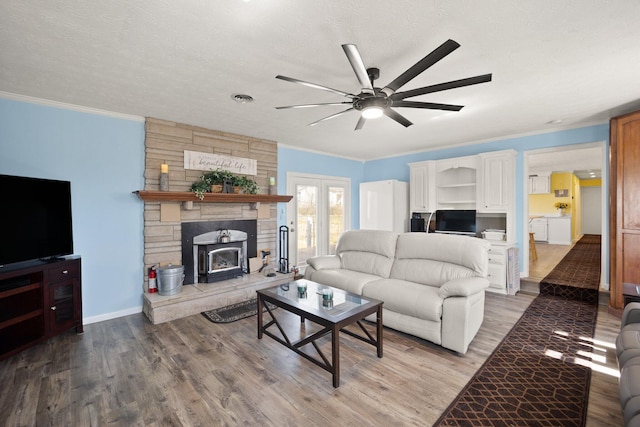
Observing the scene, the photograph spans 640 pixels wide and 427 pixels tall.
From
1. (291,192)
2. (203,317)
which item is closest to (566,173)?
(291,192)

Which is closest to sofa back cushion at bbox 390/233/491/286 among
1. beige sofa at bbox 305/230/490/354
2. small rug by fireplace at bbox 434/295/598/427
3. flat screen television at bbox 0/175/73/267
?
beige sofa at bbox 305/230/490/354

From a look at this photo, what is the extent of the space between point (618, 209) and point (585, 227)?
9.87 metres

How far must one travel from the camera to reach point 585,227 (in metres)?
10.6

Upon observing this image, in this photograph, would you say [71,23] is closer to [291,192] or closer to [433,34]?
[433,34]

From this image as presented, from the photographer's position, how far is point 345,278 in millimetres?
3408

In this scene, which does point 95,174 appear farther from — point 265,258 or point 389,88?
point 389,88

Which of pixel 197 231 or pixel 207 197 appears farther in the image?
pixel 197 231

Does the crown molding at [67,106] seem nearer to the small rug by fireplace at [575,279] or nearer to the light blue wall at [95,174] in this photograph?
the light blue wall at [95,174]

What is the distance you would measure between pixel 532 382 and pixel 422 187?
3.79 m

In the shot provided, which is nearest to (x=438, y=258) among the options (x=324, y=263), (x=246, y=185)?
(x=324, y=263)

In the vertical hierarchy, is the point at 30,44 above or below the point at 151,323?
above

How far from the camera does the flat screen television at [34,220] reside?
2508 mm

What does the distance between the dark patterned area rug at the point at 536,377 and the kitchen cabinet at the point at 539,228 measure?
20.3ft

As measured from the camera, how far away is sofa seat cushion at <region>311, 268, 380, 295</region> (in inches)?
128
